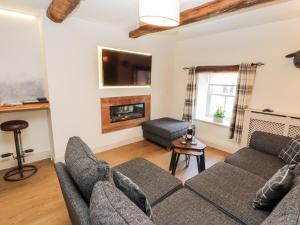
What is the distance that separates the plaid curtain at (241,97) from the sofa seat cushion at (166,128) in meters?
0.98

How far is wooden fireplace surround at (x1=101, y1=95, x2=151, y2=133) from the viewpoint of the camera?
3.51 meters

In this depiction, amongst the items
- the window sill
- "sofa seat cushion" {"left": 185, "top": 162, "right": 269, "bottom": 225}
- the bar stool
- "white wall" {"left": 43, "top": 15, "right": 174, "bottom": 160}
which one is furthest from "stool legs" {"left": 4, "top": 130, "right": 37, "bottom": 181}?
the window sill

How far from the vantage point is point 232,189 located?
66.0 inches

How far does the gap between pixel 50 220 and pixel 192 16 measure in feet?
9.96

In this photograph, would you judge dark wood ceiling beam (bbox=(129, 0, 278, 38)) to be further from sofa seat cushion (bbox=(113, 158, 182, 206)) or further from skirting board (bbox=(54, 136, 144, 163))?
skirting board (bbox=(54, 136, 144, 163))

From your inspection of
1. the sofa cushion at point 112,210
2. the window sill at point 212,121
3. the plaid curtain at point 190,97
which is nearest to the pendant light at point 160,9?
the sofa cushion at point 112,210

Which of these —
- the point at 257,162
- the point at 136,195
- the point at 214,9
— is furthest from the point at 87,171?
the point at 214,9

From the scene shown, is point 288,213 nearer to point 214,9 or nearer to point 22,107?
point 214,9

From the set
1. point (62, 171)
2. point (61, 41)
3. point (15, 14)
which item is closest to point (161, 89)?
point (61, 41)

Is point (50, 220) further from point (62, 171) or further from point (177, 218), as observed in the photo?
point (177, 218)

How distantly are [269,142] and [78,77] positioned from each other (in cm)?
322

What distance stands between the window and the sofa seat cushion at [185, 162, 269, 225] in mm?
2103

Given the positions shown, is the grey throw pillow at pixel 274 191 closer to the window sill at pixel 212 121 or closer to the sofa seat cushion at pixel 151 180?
the sofa seat cushion at pixel 151 180

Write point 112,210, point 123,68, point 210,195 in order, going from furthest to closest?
point 123,68, point 210,195, point 112,210
